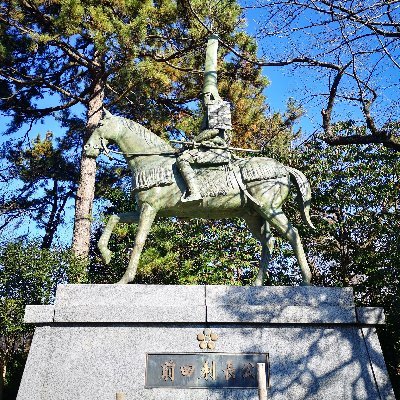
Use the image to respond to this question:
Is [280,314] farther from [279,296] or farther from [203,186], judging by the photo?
[203,186]

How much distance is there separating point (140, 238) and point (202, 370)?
1792 mm

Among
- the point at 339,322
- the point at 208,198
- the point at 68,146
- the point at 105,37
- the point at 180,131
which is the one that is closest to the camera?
the point at 339,322

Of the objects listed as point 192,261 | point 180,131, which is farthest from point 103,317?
point 180,131

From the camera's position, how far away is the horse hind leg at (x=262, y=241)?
668 cm

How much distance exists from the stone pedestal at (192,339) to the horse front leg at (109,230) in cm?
74

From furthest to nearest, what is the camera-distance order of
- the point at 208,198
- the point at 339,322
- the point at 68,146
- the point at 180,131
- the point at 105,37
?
1. the point at 68,146
2. the point at 180,131
3. the point at 105,37
4. the point at 208,198
5. the point at 339,322

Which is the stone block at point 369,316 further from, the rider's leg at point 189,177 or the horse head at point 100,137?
the horse head at point 100,137

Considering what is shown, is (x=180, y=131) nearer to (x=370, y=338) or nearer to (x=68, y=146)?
(x=68, y=146)

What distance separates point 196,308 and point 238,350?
25.1 inches

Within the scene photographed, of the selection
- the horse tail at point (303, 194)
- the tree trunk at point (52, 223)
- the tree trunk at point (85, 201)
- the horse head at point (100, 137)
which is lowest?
the horse tail at point (303, 194)

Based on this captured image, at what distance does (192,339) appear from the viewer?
17.6 feet

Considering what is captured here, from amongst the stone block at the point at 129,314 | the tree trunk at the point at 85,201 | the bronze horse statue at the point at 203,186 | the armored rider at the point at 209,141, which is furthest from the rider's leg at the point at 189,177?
the tree trunk at the point at 85,201

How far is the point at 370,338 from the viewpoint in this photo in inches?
222

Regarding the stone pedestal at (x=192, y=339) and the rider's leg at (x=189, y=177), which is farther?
the rider's leg at (x=189, y=177)
